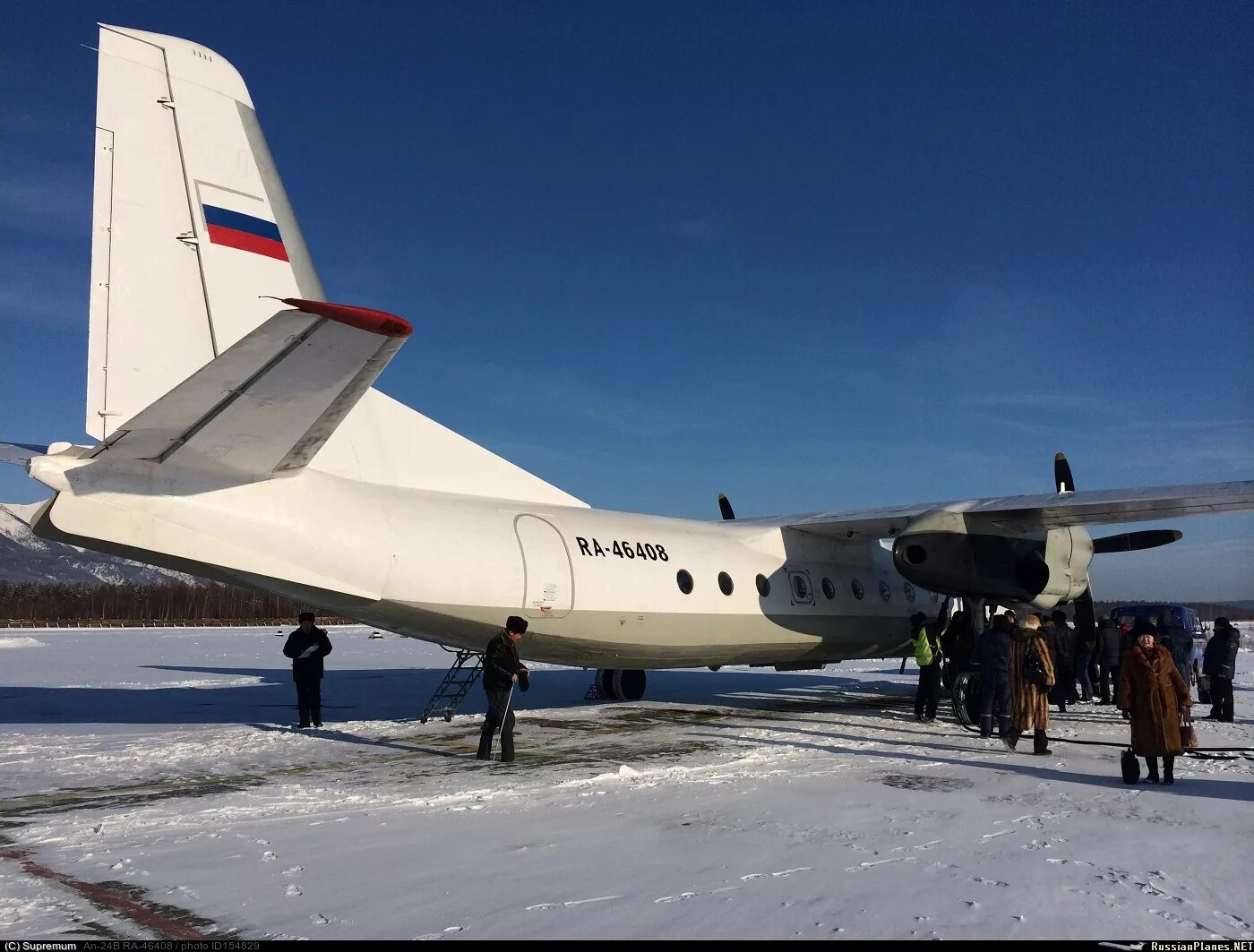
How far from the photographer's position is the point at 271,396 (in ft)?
20.2

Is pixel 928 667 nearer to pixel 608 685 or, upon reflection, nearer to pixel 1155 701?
pixel 1155 701

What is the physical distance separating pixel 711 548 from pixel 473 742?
4389mm

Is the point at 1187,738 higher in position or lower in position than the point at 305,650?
lower

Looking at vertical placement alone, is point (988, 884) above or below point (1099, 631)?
below

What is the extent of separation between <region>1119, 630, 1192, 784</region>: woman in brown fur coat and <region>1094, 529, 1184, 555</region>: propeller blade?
10005 mm

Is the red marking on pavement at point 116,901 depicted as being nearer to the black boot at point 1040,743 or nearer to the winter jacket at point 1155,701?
the winter jacket at point 1155,701

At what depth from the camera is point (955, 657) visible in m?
12.6

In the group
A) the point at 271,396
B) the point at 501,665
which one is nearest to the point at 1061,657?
the point at 501,665

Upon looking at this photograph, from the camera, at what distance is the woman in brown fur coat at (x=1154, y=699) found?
7789mm

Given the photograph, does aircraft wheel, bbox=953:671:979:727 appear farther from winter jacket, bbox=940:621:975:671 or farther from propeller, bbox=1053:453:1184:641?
propeller, bbox=1053:453:1184:641

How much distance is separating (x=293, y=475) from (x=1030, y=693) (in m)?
8.02

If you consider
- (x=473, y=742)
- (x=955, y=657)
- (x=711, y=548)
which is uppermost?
(x=711, y=548)
